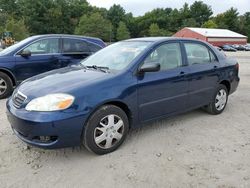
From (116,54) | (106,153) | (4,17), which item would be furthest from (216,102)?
(4,17)

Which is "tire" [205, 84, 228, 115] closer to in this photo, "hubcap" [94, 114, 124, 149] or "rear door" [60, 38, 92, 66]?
"hubcap" [94, 114, 124, 149]

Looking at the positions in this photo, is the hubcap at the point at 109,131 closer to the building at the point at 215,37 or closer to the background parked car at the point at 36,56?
the background parked car at the point at 36,56

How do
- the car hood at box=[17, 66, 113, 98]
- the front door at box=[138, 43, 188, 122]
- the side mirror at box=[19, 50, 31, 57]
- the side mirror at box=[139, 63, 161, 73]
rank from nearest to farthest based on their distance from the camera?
the car hood at box=[17, 66, 113, 98] < the side mirror at box=[139, 63, 161, 73] < the front door at box=[138, 43, 188, 122] < the side mirror at box=[19, 50, 31, 57]

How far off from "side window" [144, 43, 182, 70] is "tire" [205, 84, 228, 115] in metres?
1.24

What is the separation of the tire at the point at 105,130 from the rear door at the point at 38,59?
3994mm

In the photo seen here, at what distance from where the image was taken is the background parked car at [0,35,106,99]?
661 cm

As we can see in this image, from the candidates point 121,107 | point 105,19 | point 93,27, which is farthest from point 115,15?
point 121,107

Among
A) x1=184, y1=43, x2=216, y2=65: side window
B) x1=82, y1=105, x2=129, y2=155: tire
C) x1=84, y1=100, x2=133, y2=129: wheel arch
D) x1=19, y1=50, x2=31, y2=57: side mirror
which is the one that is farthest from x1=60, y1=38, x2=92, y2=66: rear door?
x1=82, y1=105, x2=129, y2=155: tire

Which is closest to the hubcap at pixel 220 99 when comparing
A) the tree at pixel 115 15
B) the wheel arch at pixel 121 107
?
the wheel arch at pixel 121 107

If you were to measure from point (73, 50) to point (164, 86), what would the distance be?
13.6ft

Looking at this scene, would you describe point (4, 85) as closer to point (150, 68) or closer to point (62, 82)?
point (62, 82)

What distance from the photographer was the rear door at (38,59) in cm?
675

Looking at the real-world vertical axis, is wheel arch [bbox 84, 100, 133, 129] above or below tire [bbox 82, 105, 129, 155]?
above

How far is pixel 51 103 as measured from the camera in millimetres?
3248
